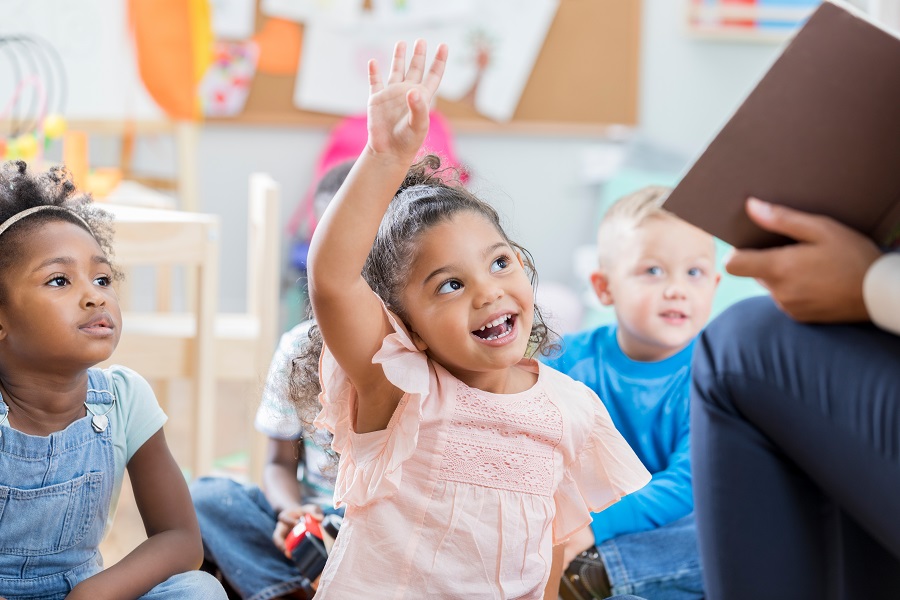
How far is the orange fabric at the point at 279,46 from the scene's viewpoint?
3502 millimetres

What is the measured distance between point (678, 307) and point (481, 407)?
20.4 inches

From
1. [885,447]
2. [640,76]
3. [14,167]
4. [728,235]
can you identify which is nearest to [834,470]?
[885,447]

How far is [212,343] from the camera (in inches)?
73.9

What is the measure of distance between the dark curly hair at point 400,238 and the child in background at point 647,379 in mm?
338

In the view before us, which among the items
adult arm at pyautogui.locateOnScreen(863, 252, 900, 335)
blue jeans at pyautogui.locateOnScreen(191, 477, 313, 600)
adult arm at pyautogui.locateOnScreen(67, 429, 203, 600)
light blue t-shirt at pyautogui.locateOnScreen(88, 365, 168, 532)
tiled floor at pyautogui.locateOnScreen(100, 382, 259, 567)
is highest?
adult arm at pyautogui.locateOnScreen(863, 252, 900, 335)

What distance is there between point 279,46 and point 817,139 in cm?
283

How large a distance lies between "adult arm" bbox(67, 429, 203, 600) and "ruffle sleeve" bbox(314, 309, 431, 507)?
0.20m

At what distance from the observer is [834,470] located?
0.93 metres

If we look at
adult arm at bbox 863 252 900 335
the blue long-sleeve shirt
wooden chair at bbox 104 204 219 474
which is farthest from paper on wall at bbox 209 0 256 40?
adult arm at bbox 863 252 900 335

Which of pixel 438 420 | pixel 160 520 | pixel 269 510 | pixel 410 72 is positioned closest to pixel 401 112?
pixel 410 72

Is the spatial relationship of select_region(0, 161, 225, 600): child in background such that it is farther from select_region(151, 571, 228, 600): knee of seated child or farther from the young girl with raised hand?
the young girl with raised hand

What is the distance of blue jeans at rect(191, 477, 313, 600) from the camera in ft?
4.51

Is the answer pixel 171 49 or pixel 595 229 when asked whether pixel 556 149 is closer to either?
pixel 595 229

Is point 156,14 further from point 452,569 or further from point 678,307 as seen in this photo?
point 452,569
